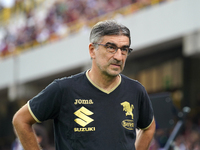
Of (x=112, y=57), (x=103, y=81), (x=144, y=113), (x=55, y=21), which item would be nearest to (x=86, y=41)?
(x=55, y=21)

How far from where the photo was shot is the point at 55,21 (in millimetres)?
16812

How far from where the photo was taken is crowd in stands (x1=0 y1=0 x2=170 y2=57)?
47.4 feet

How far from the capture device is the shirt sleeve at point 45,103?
310 cm

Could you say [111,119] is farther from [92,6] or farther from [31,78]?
[31,78]

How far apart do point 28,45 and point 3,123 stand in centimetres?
426

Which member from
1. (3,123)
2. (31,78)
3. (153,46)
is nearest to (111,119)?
Answer: (153,46)

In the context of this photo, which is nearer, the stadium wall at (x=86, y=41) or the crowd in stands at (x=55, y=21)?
the stadium wall at (x=86, y=41)

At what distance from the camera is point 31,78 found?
16.6m

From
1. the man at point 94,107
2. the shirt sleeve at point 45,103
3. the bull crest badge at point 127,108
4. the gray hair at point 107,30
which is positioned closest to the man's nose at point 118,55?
the man at point 94,107

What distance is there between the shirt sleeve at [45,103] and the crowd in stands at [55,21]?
31.2 feet

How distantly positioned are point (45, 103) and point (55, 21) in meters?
14.0

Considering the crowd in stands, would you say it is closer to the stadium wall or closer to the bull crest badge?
the stadium wall

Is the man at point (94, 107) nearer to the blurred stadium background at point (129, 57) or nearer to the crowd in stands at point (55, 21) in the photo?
the blurred stadium background at point (129, 57)

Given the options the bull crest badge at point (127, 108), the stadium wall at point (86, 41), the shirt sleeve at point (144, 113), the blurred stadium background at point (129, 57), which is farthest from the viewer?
the blurred stadium background at point (129, 57)
